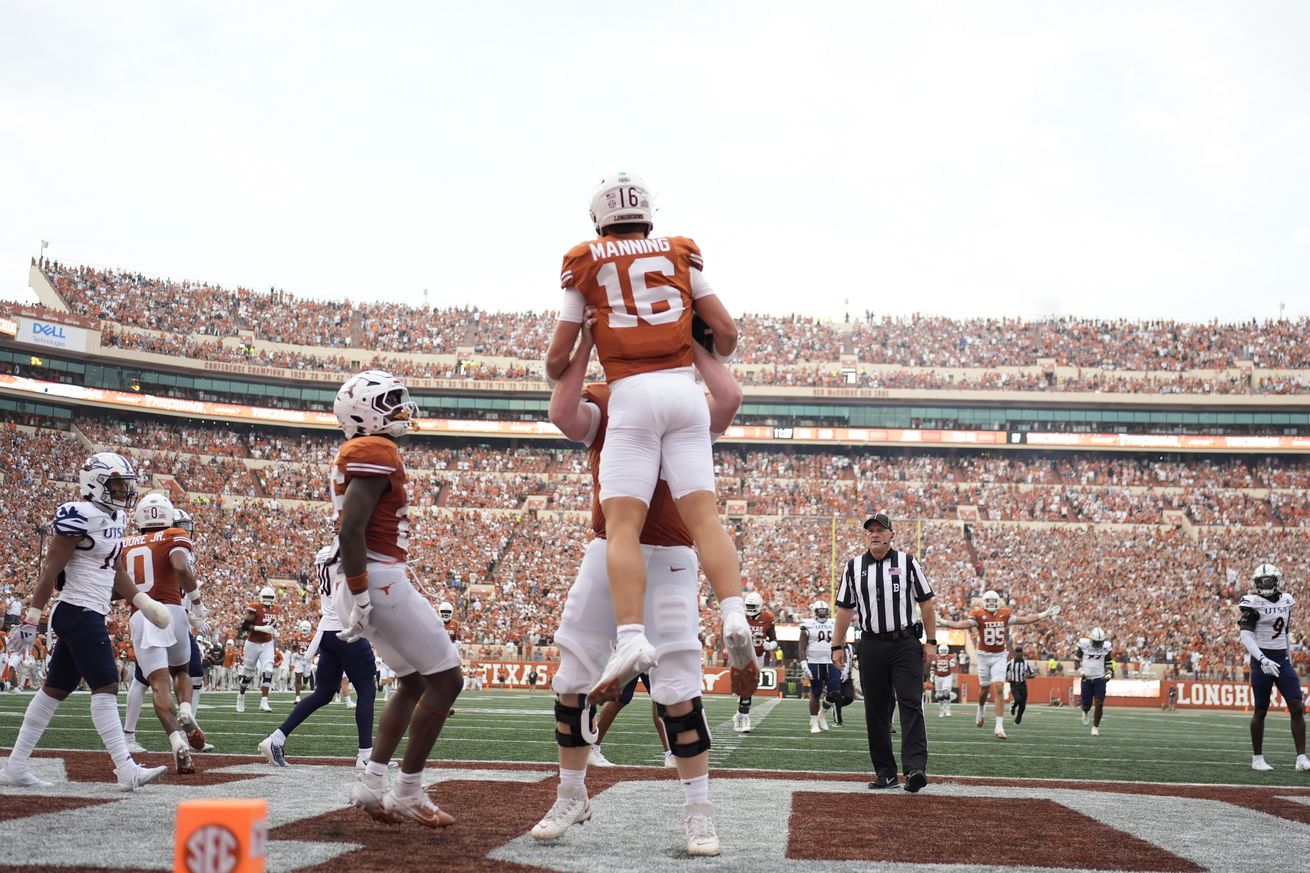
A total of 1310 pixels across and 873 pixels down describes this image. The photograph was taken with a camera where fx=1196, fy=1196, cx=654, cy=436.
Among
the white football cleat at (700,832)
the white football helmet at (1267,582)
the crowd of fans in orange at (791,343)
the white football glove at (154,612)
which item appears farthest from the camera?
the crowd of fans in orange at (791,343)

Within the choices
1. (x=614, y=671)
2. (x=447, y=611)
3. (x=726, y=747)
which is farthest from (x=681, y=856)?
(x=447, y=611)

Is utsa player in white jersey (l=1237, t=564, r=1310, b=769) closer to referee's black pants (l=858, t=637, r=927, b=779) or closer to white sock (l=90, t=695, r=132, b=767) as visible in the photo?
referee's black pants (l=858, t=637, r=927, b=779)

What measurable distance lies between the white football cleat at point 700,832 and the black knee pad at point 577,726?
0.59 meters

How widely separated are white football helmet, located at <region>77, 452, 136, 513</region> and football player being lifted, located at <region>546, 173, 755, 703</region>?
12.5 feet

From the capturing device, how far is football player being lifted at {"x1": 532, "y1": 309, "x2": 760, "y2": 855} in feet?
15.8

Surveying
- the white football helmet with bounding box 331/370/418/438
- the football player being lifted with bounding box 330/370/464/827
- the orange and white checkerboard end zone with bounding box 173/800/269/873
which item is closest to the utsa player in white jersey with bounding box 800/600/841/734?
the football player being lifted with bounding box 330/370/464/827

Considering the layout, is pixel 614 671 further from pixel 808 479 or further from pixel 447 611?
pixel 808 479

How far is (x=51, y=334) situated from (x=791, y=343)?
107ft

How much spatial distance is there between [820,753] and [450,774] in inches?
201

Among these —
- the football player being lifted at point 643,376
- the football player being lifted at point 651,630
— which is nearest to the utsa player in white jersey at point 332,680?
the football player being lifted at point 651,630

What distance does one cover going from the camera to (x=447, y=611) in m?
20.2

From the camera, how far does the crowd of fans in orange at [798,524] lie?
40.4 metres

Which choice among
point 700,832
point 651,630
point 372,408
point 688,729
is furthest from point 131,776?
point 700,832

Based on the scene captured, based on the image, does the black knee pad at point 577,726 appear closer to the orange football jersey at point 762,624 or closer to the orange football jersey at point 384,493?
the orange football jersey at point 384,493
